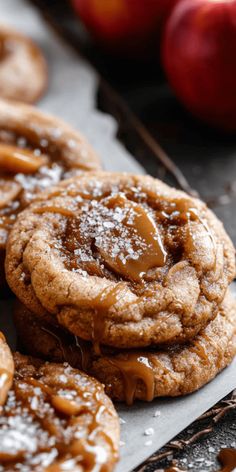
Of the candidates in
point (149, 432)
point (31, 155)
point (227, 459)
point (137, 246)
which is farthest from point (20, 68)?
point (227, 459)

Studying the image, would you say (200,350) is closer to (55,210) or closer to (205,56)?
(55,210)

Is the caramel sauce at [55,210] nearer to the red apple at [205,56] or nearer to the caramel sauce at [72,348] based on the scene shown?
the caramel sauce at [72,348]

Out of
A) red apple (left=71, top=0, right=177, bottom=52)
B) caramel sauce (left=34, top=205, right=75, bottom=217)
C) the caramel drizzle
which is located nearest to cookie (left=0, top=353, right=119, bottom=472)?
the caramel drizzle

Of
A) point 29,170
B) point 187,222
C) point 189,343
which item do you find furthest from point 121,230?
point 29,170

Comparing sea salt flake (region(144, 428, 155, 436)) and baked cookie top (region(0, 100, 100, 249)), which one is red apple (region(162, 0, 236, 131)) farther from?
sea salt flake (region(144, 428, 155, 436))

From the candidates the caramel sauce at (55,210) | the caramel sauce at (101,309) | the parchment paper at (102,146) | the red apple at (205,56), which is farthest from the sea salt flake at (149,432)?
the red apple at (205,56)

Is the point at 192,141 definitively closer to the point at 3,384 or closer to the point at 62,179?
the point at 62,179
